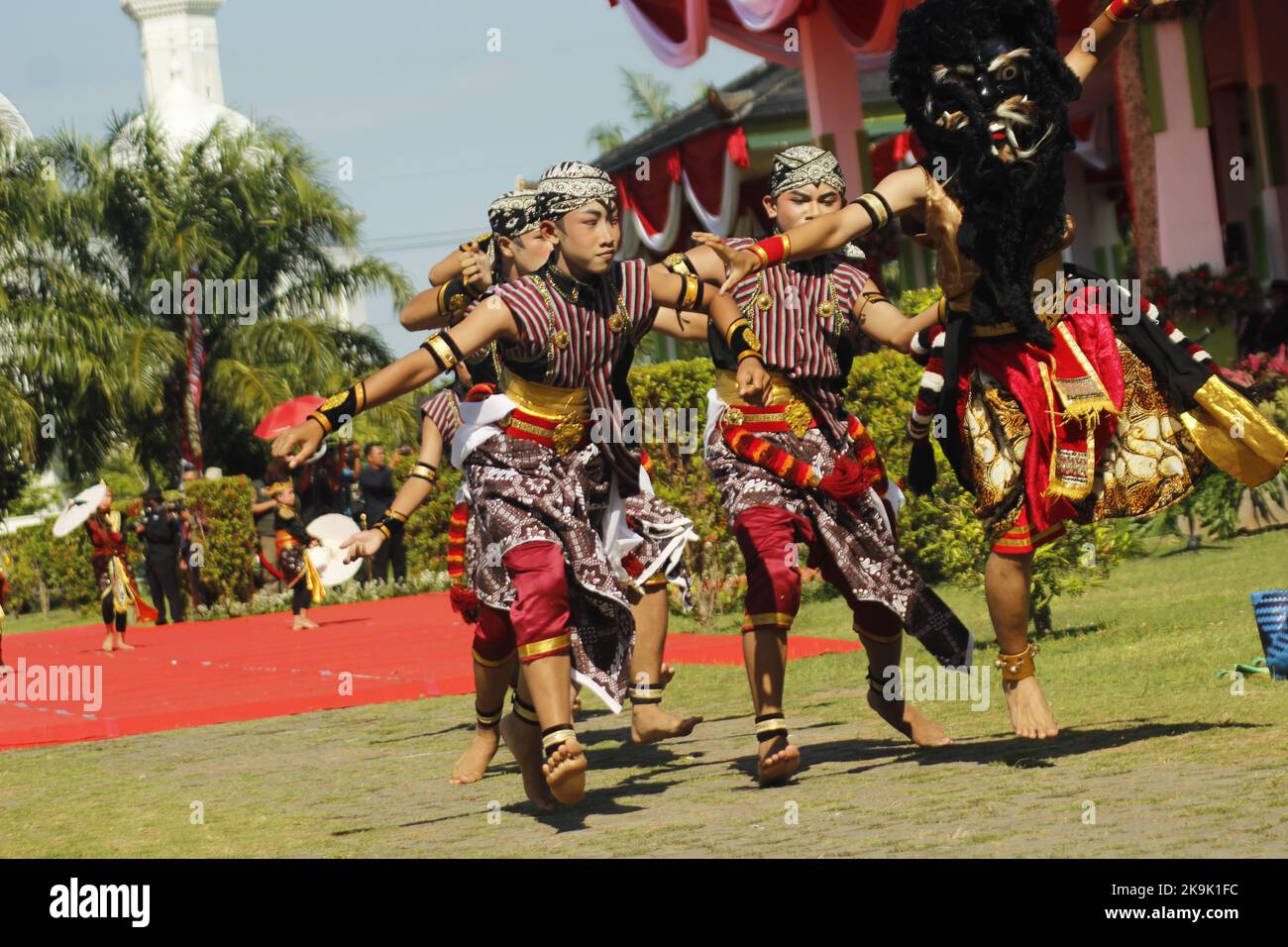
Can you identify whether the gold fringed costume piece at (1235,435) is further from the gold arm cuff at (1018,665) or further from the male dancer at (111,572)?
the male dancer at (111,572)

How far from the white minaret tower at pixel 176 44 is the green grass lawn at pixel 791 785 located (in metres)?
77.6

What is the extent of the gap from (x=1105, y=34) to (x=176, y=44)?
83743 mm

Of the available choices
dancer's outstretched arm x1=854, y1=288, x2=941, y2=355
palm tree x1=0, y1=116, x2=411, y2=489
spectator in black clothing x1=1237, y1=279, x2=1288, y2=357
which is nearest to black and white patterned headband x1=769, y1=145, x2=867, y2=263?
dancer's outstretched arm x1=854, y1=288, x2=941, y2=355

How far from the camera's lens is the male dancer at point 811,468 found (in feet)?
22.3

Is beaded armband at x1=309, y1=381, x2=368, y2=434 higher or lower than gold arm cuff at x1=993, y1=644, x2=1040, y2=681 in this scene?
higher

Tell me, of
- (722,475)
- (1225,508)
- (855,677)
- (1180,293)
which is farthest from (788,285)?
(1180,293)

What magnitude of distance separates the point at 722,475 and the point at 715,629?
6.69 meters

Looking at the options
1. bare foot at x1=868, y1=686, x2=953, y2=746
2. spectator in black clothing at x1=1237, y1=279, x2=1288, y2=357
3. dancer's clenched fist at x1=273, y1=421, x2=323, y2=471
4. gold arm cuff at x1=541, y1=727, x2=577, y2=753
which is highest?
spectator in black clothing at x1=1237, y1=279, x2=1288, y2=357

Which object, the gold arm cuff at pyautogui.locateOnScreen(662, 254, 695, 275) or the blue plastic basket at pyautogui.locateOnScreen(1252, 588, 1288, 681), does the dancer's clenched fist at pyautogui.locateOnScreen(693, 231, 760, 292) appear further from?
the blue plastic basket at pyautogui.locateOnScreen(1252, 588, 1288, 681)

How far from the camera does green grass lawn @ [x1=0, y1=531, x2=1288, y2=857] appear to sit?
5238 millimetres

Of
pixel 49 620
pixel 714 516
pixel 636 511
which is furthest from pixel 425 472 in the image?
pixel 49 620

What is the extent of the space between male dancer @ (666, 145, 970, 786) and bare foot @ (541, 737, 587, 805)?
96cm

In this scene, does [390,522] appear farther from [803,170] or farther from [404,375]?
[803,170]
